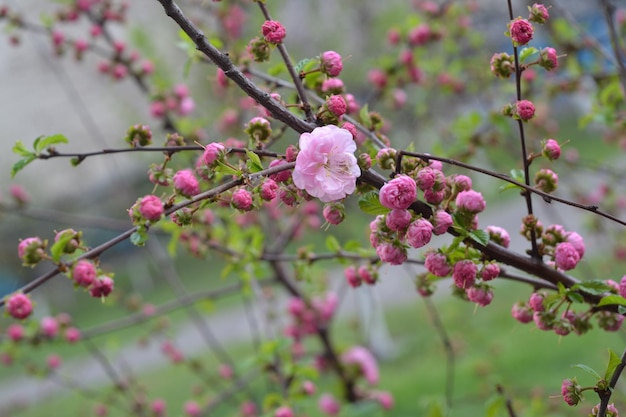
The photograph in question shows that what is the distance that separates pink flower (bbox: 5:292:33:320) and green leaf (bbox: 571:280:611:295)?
83 cm

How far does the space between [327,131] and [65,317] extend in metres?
1.81

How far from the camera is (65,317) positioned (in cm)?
228

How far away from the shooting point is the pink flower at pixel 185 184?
2.76 ft

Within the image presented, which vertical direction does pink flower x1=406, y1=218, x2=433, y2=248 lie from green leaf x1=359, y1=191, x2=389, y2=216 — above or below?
below

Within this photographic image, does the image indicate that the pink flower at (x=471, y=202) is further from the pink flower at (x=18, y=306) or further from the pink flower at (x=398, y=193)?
the pink flower at (x=18, y=306)

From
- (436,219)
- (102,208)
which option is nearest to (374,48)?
(436,219)

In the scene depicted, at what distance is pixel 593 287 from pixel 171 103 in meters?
1.51

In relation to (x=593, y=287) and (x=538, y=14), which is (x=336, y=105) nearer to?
(x=538, y=14)

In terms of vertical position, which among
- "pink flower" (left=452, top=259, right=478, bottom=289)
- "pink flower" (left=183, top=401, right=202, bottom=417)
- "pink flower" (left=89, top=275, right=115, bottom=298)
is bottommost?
"pink flower" (left=452, top=259, right=478, bottom=289)

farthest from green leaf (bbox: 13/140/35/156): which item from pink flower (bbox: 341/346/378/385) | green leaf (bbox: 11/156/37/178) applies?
pink flower (bbox: 341/346/378/385)

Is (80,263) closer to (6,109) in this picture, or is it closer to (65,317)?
(65,317)

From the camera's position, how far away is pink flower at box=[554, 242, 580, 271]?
93cm

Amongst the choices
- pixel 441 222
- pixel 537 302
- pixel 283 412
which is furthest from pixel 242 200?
pixel 283 412

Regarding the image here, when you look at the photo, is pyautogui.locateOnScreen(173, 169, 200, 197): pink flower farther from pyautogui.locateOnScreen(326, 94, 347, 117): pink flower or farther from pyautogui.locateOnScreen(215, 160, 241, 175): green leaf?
pyautogui.locateOnScreen(326, 94, 347, 117): pink flower
